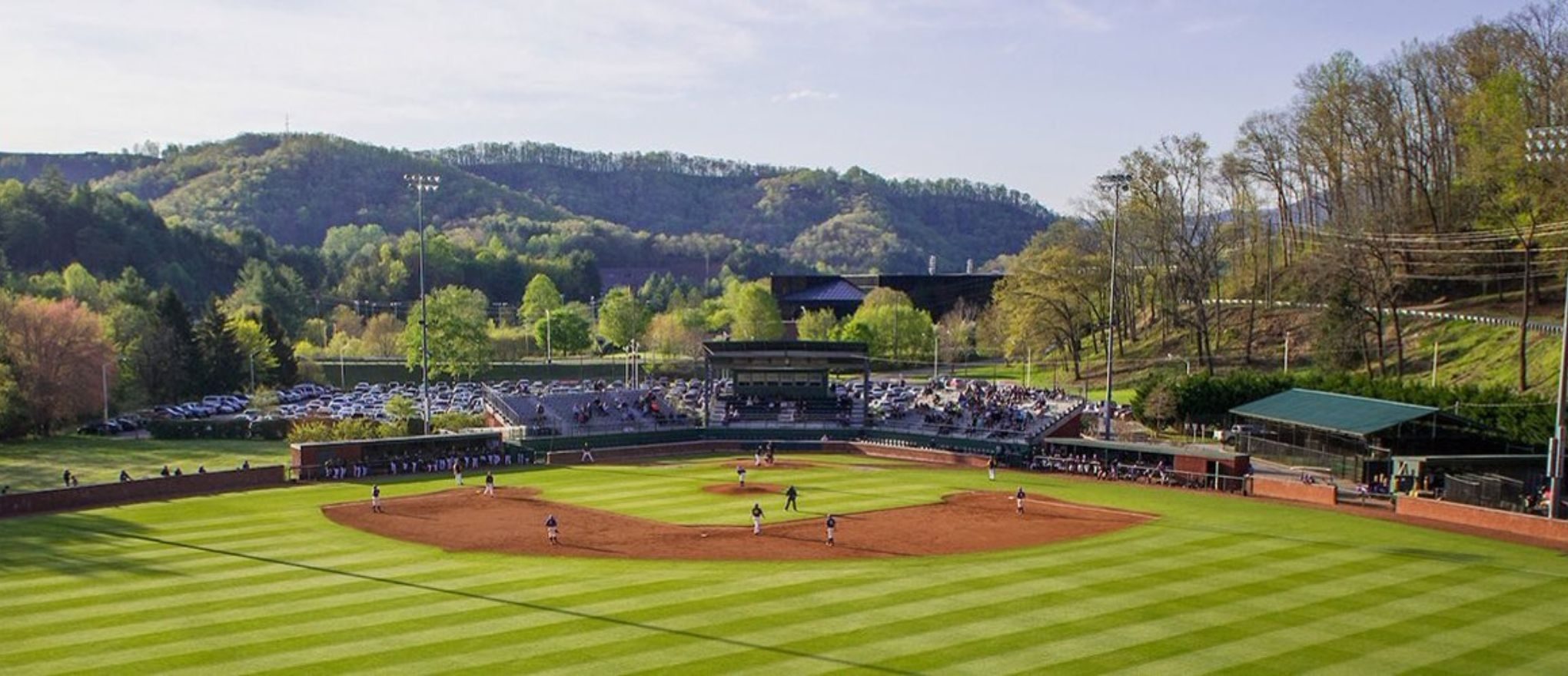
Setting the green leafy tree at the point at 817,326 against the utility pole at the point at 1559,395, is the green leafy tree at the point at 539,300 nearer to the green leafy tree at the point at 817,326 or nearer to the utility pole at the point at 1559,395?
the green leafy tree at the point at 817,326

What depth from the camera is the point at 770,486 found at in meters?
52.6

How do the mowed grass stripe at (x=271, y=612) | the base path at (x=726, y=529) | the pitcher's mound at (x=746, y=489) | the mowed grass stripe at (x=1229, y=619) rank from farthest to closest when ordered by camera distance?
the pitcher's mound at (x=746, y=489), the base path at (x=726, y=529), the mowed grass stripe at (x=271, y=612), the mowed grass stripe at (x=1229, y=619)

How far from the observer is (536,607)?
2950 centimetres

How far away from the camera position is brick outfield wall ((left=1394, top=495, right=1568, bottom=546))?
40.4m

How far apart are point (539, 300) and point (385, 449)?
85835mm

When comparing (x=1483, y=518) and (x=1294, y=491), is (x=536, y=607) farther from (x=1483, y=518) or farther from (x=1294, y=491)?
(x=1294, y=491)

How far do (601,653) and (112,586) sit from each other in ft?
50.2

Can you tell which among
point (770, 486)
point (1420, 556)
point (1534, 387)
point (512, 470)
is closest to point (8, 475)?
point (512, 470)

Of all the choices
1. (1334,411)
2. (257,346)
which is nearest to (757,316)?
(257,346)

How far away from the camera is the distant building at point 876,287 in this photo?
447 ft

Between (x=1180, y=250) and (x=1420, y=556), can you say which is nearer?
(x=1420, y=556)

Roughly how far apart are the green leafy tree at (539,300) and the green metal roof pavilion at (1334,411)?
93.0 metres

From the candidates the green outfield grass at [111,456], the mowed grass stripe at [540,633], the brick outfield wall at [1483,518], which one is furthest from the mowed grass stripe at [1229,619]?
the green outfield grass at [111,456]

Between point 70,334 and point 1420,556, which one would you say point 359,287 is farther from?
point 1420,556
